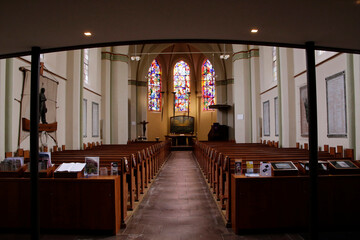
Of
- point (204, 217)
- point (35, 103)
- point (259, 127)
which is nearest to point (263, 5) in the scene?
point (35, 103)

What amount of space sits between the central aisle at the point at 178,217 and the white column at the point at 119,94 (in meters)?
7.73

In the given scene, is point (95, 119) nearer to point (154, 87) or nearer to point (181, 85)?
point (154, 87)

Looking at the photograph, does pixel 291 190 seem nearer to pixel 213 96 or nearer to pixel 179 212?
pixel 179 212

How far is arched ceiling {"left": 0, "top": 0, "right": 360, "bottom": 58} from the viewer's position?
7.31ft

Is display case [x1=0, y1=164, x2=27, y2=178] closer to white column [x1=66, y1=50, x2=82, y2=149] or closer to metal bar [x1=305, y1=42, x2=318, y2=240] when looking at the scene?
metal bar [x1=305, y1=42, x2=318, y2=240]

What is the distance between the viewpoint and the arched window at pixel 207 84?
23.8m

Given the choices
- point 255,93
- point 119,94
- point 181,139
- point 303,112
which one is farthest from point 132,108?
point 303,112

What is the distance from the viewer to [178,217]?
492 centimetres

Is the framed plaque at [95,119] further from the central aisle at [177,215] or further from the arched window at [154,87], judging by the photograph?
the arched window at [154,87]

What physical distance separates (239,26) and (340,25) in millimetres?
918

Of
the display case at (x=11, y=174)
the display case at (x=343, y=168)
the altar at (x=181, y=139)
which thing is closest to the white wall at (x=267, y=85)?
the display case at (x=343, y=168)

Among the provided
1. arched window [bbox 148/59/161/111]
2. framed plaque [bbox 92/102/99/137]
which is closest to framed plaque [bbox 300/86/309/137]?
framed plaque [bbox 92/102/99/137]

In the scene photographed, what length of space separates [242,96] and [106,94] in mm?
7341

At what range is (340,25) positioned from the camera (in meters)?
2.58
